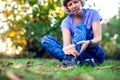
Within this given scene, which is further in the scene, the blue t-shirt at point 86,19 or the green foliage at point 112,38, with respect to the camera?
the green foliage at point 112,38

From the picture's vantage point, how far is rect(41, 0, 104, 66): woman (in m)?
3.36

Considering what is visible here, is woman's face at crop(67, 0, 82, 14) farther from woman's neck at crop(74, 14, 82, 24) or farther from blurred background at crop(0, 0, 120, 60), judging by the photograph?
blurred background at crop(0, 0, 120, 60)

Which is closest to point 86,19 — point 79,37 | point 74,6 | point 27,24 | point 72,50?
point 74,6

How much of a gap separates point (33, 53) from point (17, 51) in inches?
22.5

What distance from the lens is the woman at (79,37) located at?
3355 millimetres

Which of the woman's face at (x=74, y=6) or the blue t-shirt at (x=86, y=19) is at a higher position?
the woman's face at (x=74, y=6)

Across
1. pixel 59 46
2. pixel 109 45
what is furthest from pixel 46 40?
pixel 109 45

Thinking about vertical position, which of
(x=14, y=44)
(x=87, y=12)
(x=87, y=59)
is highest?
(x=87, y=12)

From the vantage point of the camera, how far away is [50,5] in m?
7.34

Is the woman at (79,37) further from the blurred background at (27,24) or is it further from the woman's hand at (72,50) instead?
the blurred background at (27,24)

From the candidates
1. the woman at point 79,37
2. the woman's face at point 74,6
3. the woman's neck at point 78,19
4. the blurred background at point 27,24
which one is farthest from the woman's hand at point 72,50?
the blurred background at point 27,24

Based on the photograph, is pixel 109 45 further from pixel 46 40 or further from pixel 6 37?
pixel 46 40

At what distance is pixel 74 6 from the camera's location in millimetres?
3533

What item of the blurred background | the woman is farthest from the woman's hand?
the blurred background
